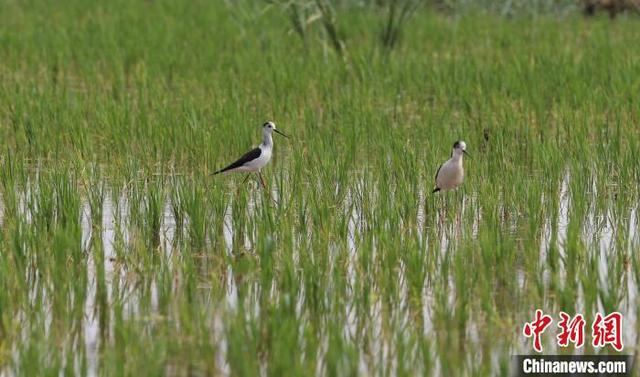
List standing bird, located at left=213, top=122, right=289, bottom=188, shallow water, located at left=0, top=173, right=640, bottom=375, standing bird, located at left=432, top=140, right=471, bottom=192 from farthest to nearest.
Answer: standing bird, located at left=213, top=122, right=289, bottom=188, standing bird, located at left=432, top=140, right=471, bottom=192, shallow water, located at left=0, top=173, right=640, bottom=375

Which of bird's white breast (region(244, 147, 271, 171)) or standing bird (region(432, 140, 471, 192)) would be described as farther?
bird's white breast (region(244, 147, 271, 171))

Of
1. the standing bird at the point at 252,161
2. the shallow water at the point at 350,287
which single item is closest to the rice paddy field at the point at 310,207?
the shallow water at the point at 350,287

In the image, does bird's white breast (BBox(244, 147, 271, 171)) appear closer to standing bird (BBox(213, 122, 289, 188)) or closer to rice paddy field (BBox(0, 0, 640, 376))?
standing bird (BBox(213, 122, 289, 188))

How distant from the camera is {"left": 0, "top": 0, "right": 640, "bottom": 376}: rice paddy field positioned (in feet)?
15.3

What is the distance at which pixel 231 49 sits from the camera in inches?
553

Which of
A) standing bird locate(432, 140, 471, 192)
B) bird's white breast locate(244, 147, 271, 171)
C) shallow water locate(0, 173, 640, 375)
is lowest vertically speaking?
shallow water locate(0, 173, 640, 375)

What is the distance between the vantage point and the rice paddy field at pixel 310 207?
4656 millimetres

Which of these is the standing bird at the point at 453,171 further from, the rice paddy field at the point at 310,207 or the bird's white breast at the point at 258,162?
the bird's white breast at the point at 258,162

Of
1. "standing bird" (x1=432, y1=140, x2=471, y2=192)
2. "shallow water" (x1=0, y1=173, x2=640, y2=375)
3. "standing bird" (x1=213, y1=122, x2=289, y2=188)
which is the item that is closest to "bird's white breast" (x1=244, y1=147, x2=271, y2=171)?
"standing bird" (x1=213, y1=122, x2=289, y2=188)

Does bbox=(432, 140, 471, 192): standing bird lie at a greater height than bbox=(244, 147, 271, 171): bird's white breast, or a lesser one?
lesser

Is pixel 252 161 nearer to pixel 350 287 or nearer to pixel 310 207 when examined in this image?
pixel 310 207

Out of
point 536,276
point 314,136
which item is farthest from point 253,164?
point 536,276

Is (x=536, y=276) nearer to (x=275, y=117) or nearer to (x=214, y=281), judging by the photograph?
(x=214, y=281)

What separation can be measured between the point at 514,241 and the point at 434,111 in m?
3.90
